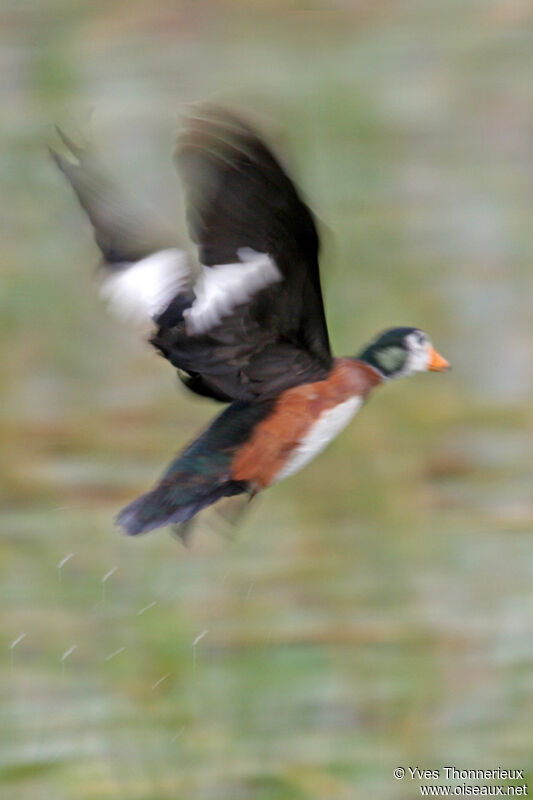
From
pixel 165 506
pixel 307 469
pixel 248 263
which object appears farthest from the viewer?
pixel 307 469

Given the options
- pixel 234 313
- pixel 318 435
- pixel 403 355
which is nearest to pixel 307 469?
pixel 403 355

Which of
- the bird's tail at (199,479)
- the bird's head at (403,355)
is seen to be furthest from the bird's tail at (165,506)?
the bird's head at (403,355)

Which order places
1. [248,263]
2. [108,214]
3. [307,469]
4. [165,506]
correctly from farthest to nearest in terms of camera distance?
[307,469], [108,214], [165,506], [248,263]

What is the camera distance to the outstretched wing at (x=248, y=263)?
5.56 ft

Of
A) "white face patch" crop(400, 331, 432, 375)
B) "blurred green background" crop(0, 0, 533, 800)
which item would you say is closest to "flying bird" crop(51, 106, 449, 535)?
"white face patch" crop(400, 331, 432, 375)

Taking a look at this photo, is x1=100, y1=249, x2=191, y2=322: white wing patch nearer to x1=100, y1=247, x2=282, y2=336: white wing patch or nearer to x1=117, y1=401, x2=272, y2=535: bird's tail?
x1=100, y1=247, x2=282, y2=336: white wing patch

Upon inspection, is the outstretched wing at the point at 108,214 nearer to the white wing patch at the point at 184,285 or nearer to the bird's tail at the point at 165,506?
the white wing patch at the point at 184,285

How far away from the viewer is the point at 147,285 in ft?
6.51

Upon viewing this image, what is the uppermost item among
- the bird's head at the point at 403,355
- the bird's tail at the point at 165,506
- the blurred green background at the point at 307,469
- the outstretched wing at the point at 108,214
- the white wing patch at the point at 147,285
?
the outstretched wing at the point at 108,214

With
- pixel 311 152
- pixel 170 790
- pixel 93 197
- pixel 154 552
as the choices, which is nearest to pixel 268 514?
pixel 154 552

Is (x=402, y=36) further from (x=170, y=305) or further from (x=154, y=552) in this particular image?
(x=170, y=305)

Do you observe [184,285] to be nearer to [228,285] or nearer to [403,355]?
[228,285]

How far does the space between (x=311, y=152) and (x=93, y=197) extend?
6.98 ft

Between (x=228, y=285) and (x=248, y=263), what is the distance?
3 cm
